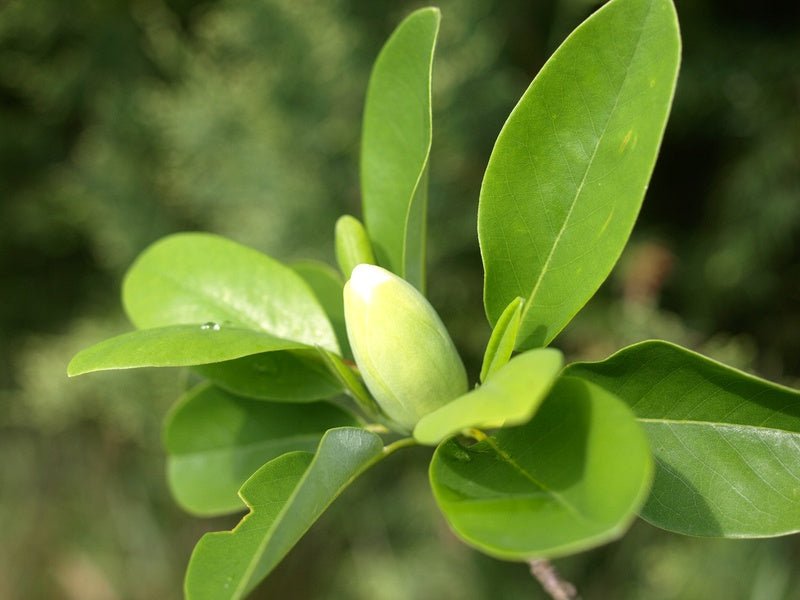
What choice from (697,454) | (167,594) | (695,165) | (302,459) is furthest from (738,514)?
(167,594)

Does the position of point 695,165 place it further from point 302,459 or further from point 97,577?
point 97,577

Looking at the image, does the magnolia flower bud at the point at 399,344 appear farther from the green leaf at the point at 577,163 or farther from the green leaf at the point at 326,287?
the green leaf at the point at 326,287

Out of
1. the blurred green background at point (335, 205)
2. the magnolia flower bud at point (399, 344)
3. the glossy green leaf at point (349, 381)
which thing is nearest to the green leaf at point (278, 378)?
the glossy green leaf at point (349, 381)

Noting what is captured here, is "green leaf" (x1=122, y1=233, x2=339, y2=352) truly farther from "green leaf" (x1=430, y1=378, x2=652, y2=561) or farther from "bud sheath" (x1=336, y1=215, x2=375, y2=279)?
"green leaf" (x1=430, y1=378, x2=652, y2=561)

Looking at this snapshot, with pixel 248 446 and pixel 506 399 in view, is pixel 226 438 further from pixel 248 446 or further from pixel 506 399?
pixel 506 399

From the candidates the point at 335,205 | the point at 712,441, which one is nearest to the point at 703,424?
the point at 712,441

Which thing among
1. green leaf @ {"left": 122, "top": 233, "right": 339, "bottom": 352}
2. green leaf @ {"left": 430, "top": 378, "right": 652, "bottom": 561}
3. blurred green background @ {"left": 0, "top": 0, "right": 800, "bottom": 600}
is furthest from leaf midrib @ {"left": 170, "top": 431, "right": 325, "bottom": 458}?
blurred green background @ {"left": 0, "top": 0, "right": 800, "bottom": 600}
